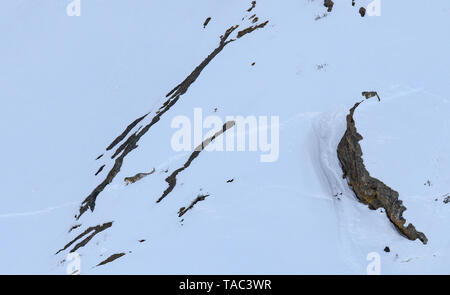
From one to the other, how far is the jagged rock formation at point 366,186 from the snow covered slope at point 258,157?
0.13 meters

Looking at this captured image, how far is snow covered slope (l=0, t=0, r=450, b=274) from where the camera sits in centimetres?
846

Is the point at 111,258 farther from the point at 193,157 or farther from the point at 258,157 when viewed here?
the point at 258,157

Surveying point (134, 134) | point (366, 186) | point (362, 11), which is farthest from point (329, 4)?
point (366, 186)

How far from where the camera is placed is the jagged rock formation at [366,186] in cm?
825

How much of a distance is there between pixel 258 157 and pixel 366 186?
8.18 ft

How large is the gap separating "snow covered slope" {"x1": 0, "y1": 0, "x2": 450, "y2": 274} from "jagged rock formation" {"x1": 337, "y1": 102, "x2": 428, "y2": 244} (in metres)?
0.13

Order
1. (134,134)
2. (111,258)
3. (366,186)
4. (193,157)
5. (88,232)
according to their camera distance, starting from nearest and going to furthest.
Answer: (366,186), (111,258), (193,157), (88,232), (134,134)

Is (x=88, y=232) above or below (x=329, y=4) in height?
below

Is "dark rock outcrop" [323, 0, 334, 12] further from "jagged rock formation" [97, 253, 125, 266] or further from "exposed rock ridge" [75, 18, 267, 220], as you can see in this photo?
"jagged rock formation" [97, 253, 125, 266]

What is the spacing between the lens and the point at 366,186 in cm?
864

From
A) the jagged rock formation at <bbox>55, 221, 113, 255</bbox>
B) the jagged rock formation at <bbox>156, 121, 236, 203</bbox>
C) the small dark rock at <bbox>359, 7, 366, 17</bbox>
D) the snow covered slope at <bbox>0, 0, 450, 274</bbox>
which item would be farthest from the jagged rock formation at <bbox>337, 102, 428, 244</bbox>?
the jagged rock formation at <bbox>55, 221, 113, 255</bbox>

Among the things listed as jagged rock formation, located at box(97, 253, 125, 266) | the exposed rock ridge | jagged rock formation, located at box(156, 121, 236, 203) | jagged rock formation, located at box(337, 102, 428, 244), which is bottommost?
jagged rock formation, located at box(97, 253, 125, 266)
